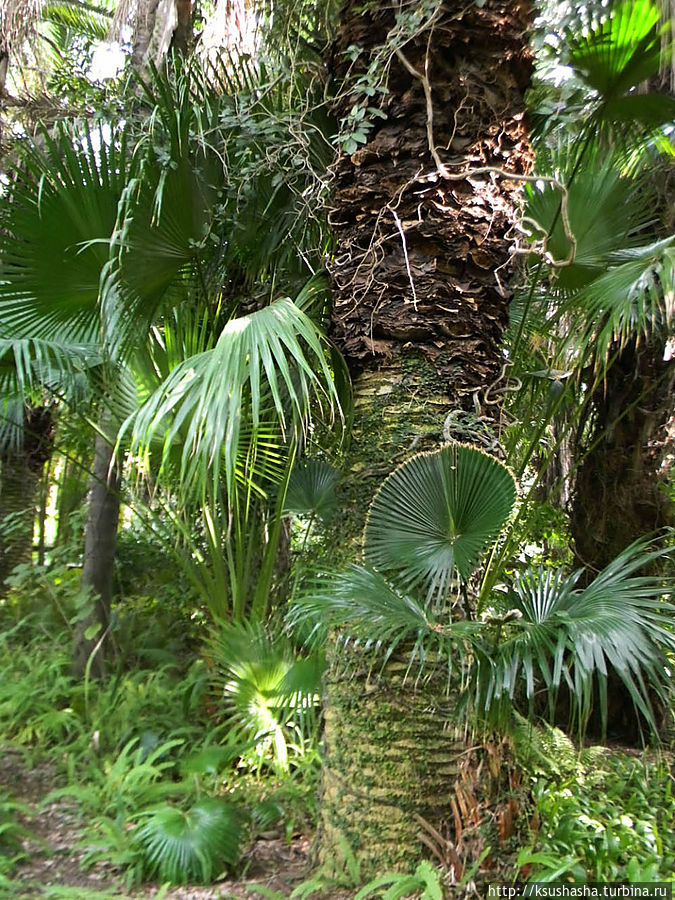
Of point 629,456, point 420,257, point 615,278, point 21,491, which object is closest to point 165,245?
point 420,257

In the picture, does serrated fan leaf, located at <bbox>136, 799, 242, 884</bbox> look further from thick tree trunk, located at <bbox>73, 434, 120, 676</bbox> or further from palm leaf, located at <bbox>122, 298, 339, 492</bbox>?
thick tree trunk, located at <bbox>73, 434, 120, 676</bbox>

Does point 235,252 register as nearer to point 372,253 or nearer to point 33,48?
point 372,253

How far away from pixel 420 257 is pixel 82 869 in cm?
288

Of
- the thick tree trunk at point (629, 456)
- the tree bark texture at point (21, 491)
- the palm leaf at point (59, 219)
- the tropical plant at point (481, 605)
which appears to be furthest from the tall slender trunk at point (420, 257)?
the tree bark texture at point (21, 491)

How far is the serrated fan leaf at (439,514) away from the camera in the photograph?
2316mm

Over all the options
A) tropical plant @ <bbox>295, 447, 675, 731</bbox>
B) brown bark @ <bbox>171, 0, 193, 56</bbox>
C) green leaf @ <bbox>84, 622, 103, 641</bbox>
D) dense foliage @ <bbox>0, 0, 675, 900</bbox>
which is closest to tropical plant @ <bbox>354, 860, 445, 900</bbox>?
dense foliage @ <bbox>0, 0, 675, 900</bbox>

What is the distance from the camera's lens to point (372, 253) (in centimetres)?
297

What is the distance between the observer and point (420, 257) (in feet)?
9.62

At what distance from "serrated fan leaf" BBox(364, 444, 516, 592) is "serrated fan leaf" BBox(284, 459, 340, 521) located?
0.87 meters

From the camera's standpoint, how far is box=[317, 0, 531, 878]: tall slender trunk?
2889 mm

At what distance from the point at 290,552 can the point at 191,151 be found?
2.84m

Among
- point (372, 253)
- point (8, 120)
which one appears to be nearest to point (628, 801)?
point (372, 253)

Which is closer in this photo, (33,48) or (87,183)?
(87,183)

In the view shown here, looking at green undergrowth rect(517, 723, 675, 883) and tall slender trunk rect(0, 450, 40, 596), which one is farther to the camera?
tall slender trunk rect(0, 450, 40, 596)
